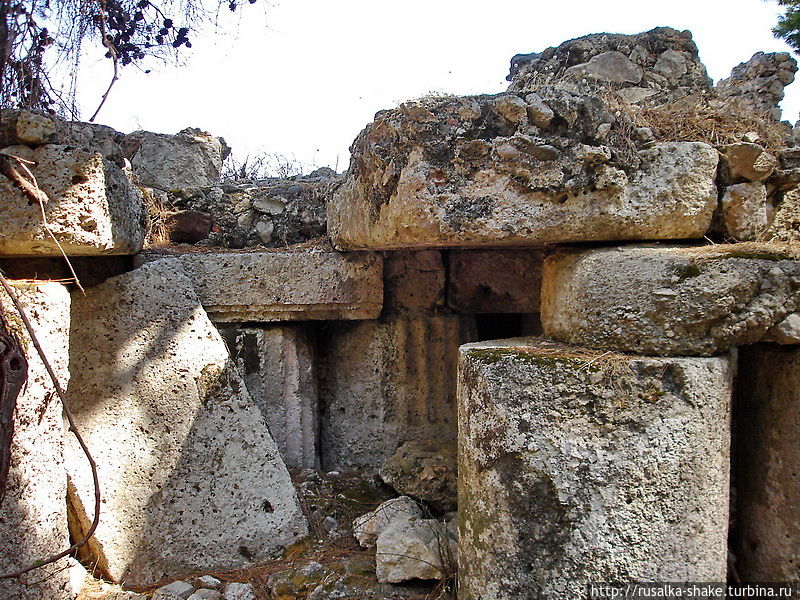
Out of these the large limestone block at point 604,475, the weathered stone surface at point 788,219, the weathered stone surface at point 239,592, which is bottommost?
the weathered stone surface at point 239,592

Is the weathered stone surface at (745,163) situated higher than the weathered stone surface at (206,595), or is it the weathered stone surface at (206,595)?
the weathered stone surface at (745,163)

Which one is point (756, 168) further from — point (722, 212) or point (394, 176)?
point (394, 176)

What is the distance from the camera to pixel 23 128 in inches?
75.2

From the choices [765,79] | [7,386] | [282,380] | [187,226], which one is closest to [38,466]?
[7,386]

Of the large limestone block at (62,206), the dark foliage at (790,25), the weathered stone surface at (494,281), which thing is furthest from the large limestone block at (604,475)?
the dark foliage at (790,25)

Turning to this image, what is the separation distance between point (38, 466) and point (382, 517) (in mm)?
1217

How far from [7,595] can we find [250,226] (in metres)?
1.81

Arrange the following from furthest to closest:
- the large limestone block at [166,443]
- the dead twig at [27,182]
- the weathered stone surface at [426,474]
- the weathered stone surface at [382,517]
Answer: the weathered stone surface at [426,474]
the weathered stone surface at [382,517]
the large limestone block at [166,443]
the dead twig at [27,182]

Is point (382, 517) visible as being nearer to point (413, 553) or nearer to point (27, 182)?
point (413, 553)

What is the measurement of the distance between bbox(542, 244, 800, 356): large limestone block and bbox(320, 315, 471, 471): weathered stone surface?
1.30 metres

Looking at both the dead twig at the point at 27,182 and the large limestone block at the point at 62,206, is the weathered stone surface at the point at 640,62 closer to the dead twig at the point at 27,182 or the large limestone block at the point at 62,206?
the large limestone block at the point at 62,206

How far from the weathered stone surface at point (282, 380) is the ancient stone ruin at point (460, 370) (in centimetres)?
1

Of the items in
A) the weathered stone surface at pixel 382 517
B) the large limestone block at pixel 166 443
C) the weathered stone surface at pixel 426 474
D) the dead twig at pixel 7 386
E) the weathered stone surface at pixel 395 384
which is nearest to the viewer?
the dead twig at pixel 7 386

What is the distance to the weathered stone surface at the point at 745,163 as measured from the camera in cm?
198
